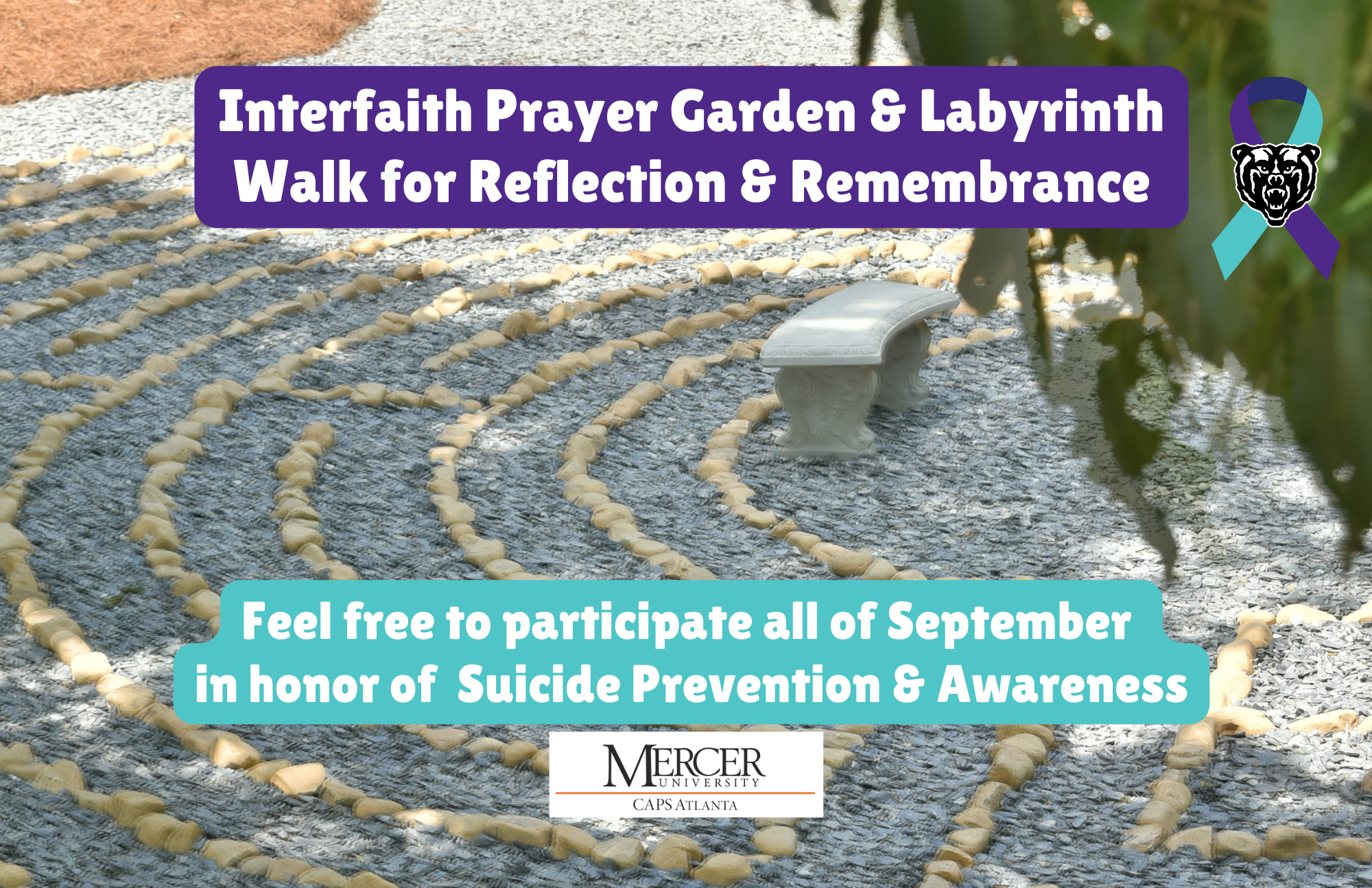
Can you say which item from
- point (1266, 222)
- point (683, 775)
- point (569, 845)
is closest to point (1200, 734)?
point (683, 775)

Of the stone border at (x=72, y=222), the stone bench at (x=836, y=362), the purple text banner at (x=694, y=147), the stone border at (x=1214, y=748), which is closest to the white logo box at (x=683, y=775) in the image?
the stone border at (x=1214, y=748)

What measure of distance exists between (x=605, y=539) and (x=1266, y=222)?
3715 millimetres

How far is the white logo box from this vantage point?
3.08m

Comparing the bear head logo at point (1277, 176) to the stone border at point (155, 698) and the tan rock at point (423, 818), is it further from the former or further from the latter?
the tan rock at point (423, 818)

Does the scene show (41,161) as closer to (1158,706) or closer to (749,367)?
(749,367)

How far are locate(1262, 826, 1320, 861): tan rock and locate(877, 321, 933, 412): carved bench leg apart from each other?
8.99 ft

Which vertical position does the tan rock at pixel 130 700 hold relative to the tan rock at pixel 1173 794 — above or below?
above

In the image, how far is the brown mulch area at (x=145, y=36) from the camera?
9.14m

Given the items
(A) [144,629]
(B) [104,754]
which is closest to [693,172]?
(B) [104,754]

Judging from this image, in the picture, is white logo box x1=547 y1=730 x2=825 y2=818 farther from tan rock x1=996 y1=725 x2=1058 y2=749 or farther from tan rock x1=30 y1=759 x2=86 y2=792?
tan rock x1=30 y1=759 x2=86 y2=792

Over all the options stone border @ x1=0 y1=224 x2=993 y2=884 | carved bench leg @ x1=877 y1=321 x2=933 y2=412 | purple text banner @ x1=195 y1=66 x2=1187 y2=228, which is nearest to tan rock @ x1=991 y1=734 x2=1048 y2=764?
stone border @ x1=0 y1=224 x2=993 y2=884

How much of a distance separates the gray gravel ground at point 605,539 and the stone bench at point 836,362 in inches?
4.3

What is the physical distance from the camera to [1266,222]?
634 mm

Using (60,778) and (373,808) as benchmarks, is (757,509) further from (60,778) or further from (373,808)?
(60,778)
